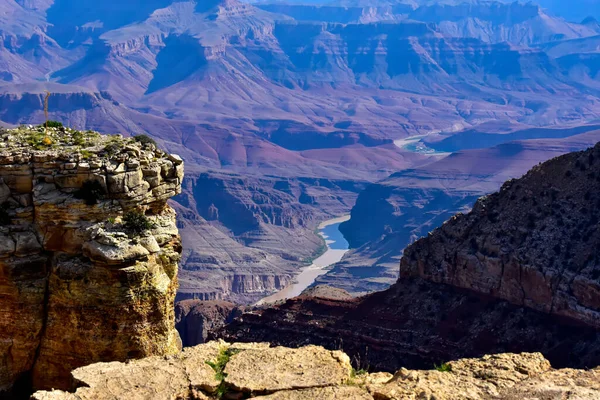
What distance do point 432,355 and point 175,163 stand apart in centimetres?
2848

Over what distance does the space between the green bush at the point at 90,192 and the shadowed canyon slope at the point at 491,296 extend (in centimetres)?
2848

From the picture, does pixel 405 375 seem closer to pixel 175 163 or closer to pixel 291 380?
pixel 291 380

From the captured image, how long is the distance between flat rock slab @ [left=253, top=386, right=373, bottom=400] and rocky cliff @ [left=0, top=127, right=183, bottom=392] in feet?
20.2

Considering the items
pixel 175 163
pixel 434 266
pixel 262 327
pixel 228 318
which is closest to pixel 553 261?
pixel 434 266

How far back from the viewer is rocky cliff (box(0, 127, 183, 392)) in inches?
950

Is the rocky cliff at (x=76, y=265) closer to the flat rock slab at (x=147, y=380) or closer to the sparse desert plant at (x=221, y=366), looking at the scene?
the flat rock slab at (x=147, y=380)

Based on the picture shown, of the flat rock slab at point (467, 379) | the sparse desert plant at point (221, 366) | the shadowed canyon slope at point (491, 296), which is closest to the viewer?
the flat rock slab at point (467, 379)

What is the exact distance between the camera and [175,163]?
1041 inches

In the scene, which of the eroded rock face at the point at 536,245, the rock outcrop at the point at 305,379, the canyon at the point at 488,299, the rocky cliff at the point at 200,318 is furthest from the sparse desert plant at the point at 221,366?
the rocky cliff at the point at 200,318

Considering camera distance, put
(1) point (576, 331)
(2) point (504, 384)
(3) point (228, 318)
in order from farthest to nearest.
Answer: (3) point (228, 318), (1) point (576, 331), (2) point (504, 384)

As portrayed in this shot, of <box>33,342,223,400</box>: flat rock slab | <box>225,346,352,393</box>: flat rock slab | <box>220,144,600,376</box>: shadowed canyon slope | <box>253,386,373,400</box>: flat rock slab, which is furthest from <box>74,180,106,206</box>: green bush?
<box>220,144,600,376</box>: shadowed canyon slope

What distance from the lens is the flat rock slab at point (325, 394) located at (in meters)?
18.8

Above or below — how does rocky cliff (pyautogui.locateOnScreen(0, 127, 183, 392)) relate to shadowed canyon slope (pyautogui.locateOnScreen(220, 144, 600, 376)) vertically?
above

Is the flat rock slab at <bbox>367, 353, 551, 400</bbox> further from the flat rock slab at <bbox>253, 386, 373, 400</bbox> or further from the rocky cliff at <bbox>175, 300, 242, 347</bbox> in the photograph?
the rocky cliff at <bbox>175, 300, 242, 347</bbox>
